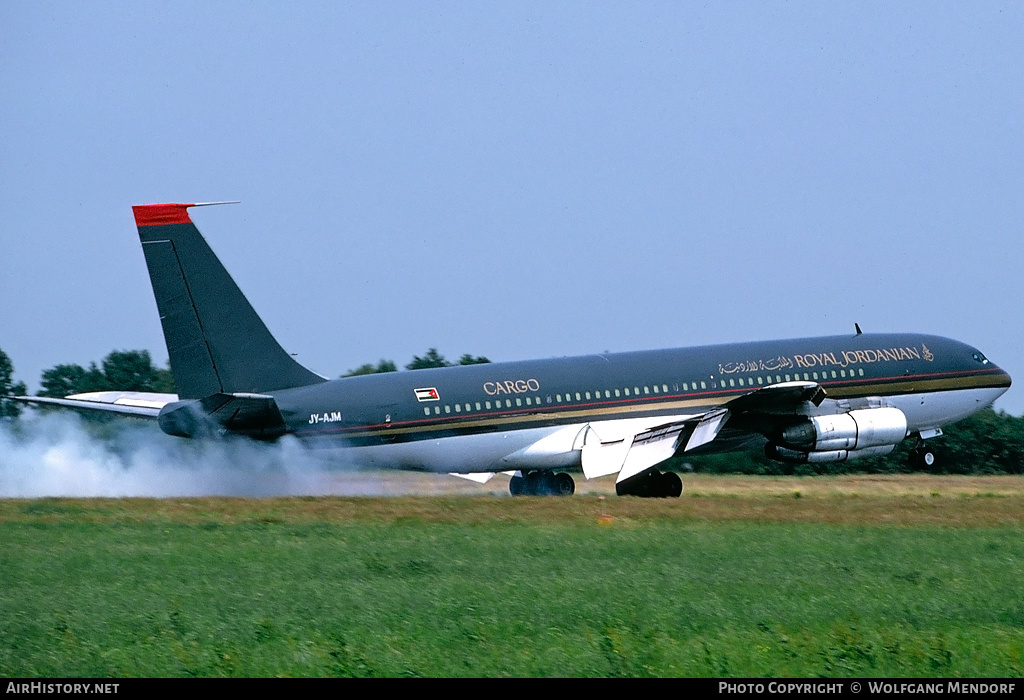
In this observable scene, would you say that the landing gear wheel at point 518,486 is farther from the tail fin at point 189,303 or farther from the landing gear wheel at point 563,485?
the tail fin at point 189,303

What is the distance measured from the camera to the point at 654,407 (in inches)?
1551

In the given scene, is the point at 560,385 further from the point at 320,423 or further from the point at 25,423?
the point at 25,423

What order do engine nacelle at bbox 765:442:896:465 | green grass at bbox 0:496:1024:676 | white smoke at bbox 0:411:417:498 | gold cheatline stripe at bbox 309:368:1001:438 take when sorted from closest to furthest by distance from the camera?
green grass at bbox 0:496:1024:676, white smoke at bbox 0:411:417:498, gold cheatline stripe at bbox 309:368:1001:438, engine nacelle at bbox 765:442:896:465

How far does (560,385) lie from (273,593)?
19.8 meters

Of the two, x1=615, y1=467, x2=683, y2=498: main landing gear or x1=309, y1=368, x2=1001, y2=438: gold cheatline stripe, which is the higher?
x1=309, y1=368, x2=1001, y2=438: gold cheatline stripe

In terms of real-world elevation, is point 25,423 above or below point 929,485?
above

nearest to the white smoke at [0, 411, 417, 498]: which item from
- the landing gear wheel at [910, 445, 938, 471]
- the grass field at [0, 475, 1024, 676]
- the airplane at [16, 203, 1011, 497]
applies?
the airplane at [16, 203, 1011, 497]

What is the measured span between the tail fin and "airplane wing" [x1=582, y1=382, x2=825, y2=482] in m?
10.5

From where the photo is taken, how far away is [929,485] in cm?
4625

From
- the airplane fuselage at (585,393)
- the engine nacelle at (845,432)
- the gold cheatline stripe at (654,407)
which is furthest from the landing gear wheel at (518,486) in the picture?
the engine nacelle at (845,432)

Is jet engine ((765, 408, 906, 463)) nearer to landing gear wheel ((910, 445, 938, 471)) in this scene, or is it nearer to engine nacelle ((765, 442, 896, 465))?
engine nacelle ((765, 442, 896, 465))

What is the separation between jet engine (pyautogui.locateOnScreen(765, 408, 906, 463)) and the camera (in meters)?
38.4

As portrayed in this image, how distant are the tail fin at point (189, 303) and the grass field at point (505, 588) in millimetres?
3240
